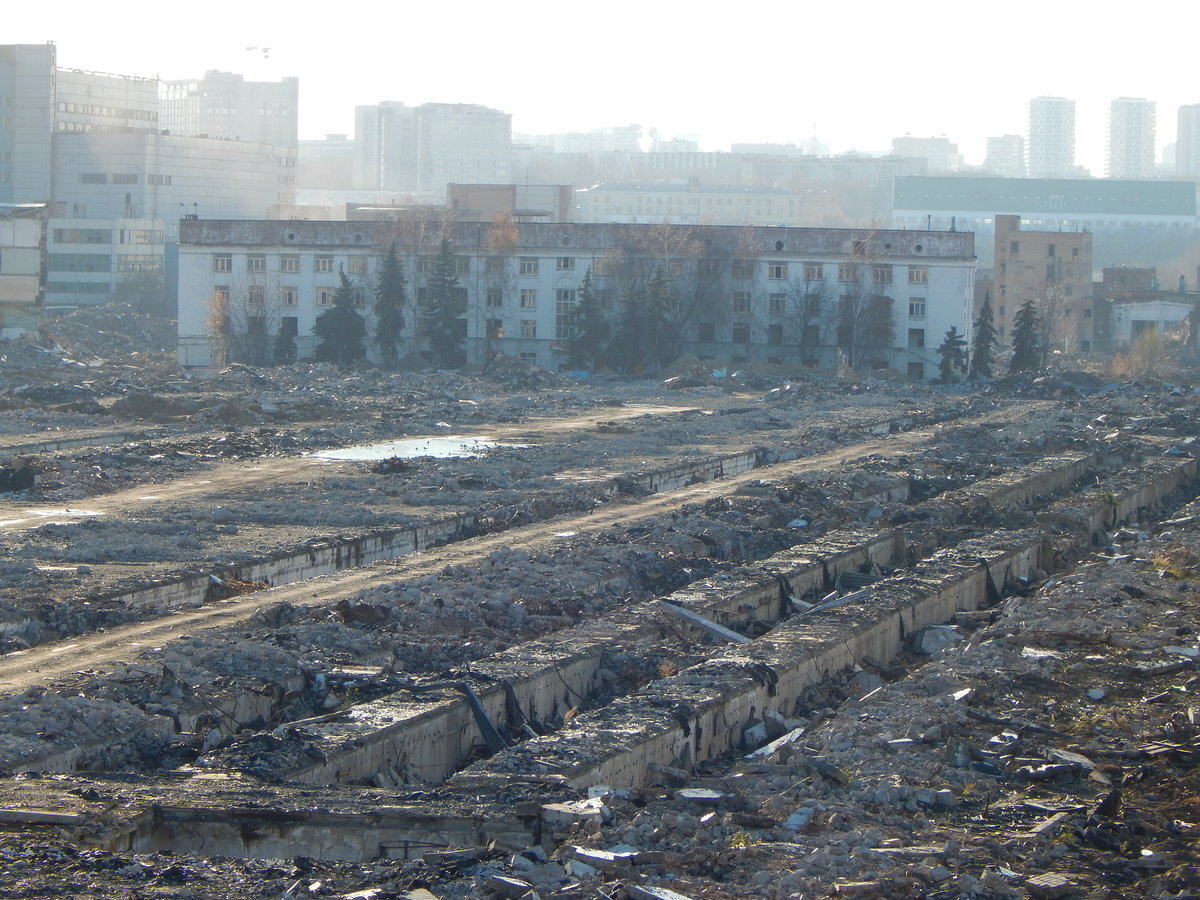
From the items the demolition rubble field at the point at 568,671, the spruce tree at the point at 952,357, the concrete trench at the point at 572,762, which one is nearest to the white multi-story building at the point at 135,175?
the spruce tree at the point at 952,357

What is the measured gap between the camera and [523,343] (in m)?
47.2

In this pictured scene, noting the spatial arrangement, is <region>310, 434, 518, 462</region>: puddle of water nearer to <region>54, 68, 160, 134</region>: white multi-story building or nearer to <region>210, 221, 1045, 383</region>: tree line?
<region>210, 221, 1045, 383</region>: tree line

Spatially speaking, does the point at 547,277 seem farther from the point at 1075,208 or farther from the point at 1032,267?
the point at 1075,208

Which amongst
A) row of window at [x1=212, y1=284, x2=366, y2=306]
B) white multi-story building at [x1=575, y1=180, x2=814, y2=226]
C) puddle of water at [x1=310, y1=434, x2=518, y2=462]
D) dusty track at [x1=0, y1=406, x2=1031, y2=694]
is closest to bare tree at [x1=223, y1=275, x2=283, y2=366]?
row of window at [x1=212, y1=284, x2=366, y2=306]

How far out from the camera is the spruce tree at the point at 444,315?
45.3 meters

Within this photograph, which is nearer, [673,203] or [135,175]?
[135,175]

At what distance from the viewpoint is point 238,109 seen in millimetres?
140250

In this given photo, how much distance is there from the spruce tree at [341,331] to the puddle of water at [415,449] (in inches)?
706

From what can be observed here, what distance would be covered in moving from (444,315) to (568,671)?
112 feet

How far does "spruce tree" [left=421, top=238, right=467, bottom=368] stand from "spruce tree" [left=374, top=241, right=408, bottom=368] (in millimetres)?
830

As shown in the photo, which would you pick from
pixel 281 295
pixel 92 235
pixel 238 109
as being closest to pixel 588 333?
pixel 281 295

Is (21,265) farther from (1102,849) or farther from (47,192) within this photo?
(1102,849)

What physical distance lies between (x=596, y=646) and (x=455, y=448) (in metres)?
14.2

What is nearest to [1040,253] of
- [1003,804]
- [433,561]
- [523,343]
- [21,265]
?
[523,343]
